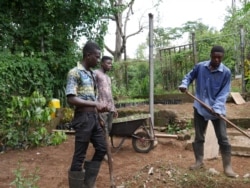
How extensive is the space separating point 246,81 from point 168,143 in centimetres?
399

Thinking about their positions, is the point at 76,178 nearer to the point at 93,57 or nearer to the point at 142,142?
the point at 93,57

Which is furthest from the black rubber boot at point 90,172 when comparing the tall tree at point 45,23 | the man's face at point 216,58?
the tall tree at point 45,23

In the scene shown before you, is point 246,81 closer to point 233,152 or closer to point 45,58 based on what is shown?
point 233,152

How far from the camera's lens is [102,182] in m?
3.93

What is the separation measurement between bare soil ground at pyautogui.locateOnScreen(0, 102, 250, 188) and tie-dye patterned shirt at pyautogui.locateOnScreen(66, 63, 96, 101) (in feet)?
3.52

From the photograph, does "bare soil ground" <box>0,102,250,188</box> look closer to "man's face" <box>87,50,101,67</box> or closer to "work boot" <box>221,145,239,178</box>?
"work boot" <box>221,145,239,178</box>

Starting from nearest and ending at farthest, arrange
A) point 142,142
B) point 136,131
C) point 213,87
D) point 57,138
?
point 213,87 → point 142,142 → point 136,131 → point 57,138

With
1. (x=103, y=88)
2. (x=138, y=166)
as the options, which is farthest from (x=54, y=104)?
(x=138, y=166)

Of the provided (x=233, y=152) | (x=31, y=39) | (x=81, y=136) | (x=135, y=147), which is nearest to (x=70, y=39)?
(x=31, y=39)

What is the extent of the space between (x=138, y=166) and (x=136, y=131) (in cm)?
125

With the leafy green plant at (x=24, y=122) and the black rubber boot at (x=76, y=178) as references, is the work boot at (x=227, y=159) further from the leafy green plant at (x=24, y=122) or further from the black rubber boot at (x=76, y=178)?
the leafy green plant at (x=24, y=122)

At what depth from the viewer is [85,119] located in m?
3.26

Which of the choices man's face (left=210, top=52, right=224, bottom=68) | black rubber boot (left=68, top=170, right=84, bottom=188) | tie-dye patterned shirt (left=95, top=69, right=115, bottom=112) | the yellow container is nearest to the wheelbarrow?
tie-dye patterned shirt (left=95, top=69, right=115, bottom=112)

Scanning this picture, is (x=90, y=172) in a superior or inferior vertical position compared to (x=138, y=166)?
superior
